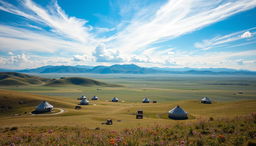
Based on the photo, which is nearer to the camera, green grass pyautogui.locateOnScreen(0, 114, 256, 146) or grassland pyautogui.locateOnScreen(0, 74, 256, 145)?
green grass pyautogui.locateOnScreen(0, 114, 256, 146)

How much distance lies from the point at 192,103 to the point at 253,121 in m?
62.5

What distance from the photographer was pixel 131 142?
771 cm

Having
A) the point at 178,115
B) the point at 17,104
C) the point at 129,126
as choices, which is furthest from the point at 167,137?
the point at 17,104

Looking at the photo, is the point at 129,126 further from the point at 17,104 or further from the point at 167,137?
the point at 17,104

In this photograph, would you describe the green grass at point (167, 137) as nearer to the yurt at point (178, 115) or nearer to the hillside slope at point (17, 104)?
the yurt at point (178, 115)

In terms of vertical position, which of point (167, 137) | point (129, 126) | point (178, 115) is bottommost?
point (178, 115)

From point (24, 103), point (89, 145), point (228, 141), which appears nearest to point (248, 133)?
point (228, 141)

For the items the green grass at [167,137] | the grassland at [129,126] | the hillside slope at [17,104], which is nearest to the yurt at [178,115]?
the grassland at [129,126]

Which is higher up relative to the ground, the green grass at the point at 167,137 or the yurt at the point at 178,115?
the green grass at the point at 167,137

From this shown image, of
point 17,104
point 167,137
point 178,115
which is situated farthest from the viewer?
point 17,104

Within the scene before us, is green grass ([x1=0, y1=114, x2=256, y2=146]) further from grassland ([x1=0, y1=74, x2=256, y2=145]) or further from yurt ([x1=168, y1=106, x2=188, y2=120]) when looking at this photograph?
yurt ([x1=168, y1=106, x2=188, y2=120])

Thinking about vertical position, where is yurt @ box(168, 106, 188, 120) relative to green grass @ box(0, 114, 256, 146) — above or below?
below

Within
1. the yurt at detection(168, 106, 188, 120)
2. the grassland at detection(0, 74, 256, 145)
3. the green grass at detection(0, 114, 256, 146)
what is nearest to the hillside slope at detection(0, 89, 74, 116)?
the grassland at detection(0, 74, 256, 145)

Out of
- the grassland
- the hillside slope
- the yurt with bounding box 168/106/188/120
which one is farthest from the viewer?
the hillside slope
